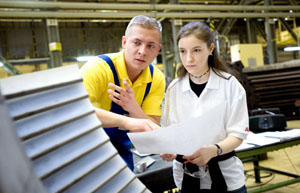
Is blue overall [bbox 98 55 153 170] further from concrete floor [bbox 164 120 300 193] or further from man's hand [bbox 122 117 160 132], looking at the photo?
concrete floor [bbox 164 120 300 193]

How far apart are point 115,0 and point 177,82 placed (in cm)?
980

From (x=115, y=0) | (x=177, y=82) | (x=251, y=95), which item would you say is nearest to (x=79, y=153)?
(x=177, y=82)

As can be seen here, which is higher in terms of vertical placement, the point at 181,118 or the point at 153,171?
the point at 181,118

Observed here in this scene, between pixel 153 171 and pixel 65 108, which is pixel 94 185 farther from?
pixel 153 171

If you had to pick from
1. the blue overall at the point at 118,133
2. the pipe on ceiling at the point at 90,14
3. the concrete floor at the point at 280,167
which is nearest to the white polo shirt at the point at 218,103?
the blue overall at the point at 118,133

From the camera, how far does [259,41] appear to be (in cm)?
1290

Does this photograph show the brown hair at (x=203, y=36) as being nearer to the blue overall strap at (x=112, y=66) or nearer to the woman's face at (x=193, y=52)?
the woman's face at (x=193, y=52)

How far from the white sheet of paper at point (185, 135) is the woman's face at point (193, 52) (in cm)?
50

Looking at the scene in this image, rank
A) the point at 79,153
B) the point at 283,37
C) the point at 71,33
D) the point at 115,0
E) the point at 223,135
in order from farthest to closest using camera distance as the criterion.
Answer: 1. the point at 71,33
2. the point at 283,37
3. the point at 115,0
4. the point at 223,135
5. the point at 79,153

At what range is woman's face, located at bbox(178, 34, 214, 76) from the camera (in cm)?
127

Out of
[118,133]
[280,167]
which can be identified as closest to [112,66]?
[118,133]

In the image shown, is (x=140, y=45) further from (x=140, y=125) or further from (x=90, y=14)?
(x=90, y=14)

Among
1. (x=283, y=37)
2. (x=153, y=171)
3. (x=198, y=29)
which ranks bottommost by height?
(x=153, y=171)

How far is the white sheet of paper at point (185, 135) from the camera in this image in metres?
0.76
